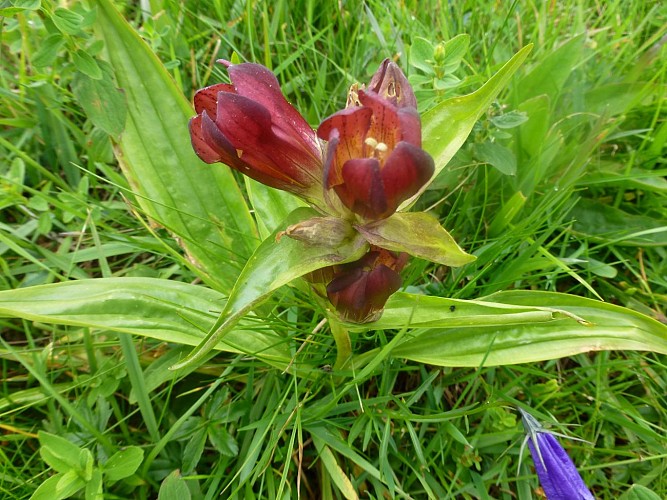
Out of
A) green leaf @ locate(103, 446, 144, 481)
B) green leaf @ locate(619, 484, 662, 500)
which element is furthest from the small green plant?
green leaf @ locate(619, 484, 662, 500)

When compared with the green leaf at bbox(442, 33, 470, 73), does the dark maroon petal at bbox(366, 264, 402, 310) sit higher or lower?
lower

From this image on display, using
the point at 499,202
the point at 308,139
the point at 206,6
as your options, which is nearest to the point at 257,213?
the point at 308,139

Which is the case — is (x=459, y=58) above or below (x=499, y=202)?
above

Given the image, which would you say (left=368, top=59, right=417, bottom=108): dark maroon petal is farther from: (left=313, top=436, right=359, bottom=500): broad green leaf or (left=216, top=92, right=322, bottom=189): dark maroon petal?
(left=313, top=436, right=359, bottom=500): broad green leaf

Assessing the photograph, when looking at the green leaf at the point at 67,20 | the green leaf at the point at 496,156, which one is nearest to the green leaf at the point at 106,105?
the green leaf at the point at 67,20

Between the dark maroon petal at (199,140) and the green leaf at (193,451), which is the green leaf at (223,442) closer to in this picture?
the green leaf at (193,451)

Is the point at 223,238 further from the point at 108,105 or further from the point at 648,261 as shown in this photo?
the point at 648,261
